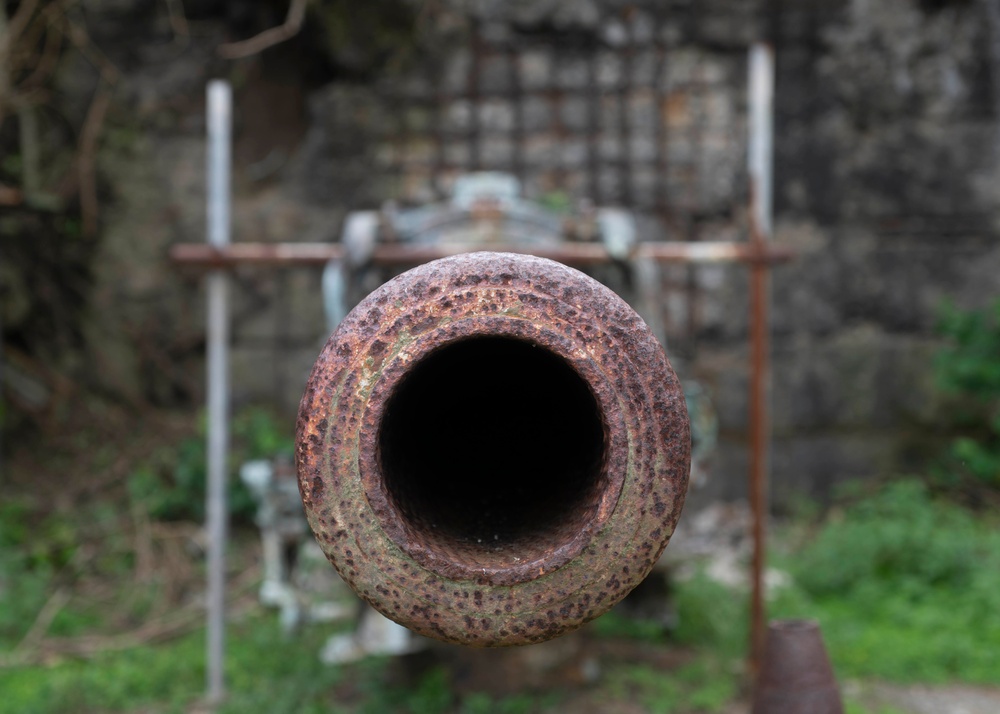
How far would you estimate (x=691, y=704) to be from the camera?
3477mm

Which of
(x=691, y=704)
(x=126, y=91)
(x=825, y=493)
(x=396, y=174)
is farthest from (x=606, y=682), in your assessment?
(x=126, y=91)

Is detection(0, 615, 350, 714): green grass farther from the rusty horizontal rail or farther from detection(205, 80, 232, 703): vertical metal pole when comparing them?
the rusty horizontal rail

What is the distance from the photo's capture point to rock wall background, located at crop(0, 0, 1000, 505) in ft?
17.1

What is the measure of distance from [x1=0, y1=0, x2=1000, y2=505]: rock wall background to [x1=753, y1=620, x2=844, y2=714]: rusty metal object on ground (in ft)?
9.49

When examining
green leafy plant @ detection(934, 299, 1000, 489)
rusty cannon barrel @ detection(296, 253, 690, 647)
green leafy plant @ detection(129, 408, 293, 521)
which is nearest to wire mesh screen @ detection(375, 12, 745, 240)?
green leafy plant @ detection(129, 408, 293, 521)

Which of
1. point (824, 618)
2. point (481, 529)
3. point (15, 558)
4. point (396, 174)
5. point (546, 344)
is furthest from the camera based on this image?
point (396, 174)

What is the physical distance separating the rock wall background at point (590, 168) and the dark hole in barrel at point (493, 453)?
3.75m

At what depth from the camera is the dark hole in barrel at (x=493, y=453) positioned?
124 cm

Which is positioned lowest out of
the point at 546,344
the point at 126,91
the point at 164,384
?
the point at 164,384

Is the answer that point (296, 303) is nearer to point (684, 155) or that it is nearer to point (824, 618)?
point (684, 155)

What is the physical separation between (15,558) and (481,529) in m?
3.89

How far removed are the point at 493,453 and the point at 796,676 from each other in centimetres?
124

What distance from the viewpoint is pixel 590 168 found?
206 inches

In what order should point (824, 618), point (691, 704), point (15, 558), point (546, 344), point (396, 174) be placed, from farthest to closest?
point (396, 174) < point (15, 558) < point (824, 618) < point (691, 704) < point (546, 344)
